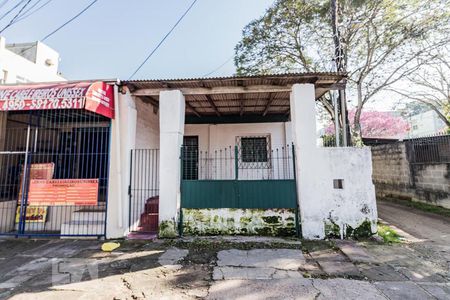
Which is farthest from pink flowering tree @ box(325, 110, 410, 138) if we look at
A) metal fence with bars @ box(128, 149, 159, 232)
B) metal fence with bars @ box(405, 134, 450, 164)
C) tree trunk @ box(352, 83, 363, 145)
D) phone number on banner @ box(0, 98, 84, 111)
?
phone number on banner @ box(0, 98, 84, 111)

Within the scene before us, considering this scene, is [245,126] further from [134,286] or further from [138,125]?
[134,286]

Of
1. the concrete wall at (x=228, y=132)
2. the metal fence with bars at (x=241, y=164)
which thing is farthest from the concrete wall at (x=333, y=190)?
the concrete wall at (x=228, y=132)

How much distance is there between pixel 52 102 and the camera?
470 cm

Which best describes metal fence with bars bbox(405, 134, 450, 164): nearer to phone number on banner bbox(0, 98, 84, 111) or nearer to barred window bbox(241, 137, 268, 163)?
barred window bbox(241, 137, 268, 163)

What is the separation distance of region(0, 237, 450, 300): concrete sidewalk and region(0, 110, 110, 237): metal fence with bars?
745 millimetres

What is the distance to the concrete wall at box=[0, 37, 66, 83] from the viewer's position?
40.0ft

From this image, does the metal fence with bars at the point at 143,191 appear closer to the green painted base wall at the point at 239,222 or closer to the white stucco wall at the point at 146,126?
the white stucco wall at the point at 146,126

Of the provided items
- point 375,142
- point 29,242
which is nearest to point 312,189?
point 29,242

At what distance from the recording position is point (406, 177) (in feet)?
30.3

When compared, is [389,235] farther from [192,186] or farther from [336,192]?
[192,186]

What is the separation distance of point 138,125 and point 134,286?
4439 millimetres

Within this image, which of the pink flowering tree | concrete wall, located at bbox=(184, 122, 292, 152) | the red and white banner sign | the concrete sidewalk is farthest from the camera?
the pink flowering tree

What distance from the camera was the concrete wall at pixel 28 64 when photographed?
12.2 metres

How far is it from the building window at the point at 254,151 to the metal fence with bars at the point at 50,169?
4859 mm
